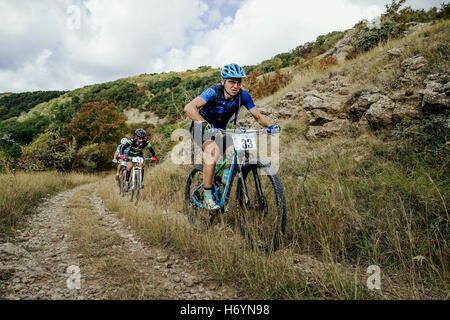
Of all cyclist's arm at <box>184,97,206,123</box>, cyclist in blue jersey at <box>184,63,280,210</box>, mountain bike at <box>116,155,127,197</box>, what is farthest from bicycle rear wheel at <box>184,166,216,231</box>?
mountain bike at <box>116,155,127,197</box>

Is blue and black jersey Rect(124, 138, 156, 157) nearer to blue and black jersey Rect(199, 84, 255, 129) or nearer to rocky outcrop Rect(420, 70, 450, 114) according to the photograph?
blue and black jersey Rect(199, 84, 255, 129)

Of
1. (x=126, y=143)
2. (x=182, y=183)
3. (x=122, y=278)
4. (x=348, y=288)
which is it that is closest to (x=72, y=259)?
(x=122, y=278)

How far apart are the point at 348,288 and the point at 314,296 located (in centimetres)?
27

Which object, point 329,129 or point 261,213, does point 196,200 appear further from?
point 329,129

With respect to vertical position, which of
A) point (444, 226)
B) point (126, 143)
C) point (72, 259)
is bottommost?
point (72, 259)

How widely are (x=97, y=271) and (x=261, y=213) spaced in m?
2.04

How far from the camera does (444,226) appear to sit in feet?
7.64

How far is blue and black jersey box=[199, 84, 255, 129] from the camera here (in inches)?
134

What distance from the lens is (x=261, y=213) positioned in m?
2.95
